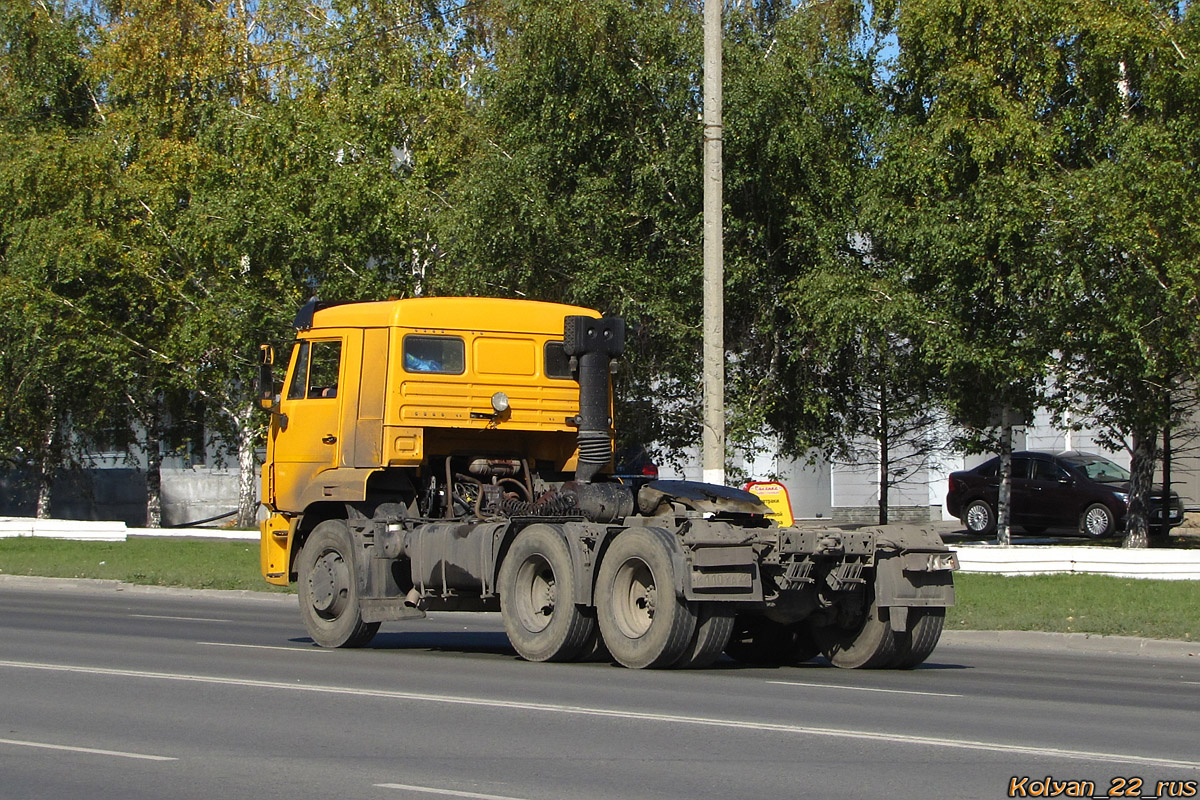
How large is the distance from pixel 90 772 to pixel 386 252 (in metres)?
24.4

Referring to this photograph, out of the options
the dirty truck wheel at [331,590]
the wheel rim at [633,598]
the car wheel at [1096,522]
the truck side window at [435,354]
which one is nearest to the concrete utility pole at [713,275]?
the truck side window at [435,354]

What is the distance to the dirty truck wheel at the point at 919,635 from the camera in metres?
12.6

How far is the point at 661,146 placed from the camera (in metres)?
26.2

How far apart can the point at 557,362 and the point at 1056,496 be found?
730 inches

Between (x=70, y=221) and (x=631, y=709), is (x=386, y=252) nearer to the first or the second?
(x=70, y=221)

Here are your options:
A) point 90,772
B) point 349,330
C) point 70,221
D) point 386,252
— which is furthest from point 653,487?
point 70,221

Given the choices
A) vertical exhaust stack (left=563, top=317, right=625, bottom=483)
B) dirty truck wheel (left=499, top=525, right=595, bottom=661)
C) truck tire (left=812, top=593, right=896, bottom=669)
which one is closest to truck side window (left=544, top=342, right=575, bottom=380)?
vertical exhaust stack (left=563, top=317, right=625, bottom=483)

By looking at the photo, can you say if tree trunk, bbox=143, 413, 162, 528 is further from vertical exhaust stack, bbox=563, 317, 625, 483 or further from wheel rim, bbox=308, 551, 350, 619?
vertical exhaust stack, bbox=563, 317, 625, 483

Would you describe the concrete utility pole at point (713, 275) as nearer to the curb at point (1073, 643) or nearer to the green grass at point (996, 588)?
the green grass at point (996, 588)

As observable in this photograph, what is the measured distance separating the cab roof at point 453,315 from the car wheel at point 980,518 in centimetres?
1879

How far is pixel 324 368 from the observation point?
15055 mm

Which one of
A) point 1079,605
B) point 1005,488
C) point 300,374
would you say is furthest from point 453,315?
point 1005,488

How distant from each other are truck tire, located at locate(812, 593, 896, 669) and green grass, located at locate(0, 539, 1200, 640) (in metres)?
3.67

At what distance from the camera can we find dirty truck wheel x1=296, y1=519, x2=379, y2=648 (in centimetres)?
1443
